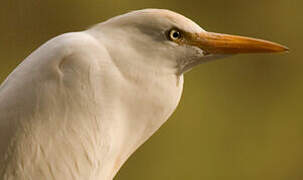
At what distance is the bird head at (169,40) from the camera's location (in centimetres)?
36

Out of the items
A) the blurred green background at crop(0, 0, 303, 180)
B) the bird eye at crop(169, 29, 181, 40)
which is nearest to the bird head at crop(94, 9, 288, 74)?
the bird eye at crop(169, 29, 181, 40)

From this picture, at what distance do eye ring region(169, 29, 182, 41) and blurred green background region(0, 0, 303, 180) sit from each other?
0.56 m

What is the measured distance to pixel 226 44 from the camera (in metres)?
0.39

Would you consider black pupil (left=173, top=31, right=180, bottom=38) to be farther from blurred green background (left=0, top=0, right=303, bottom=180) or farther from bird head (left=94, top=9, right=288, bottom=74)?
blurred green background (left=0, top=0, right=303, bottom=180)

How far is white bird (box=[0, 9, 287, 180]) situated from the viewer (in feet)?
1.04

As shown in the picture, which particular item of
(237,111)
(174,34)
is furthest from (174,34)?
(237,111)

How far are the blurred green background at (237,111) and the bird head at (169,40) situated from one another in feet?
1.82

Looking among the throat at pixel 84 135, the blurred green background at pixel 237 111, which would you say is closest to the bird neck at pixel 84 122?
the throat at pixel 84 135

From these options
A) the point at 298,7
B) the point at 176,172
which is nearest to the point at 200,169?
the point at 176,172

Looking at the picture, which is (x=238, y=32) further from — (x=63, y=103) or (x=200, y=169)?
(x=63, y=103)

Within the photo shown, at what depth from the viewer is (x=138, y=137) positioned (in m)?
0.36

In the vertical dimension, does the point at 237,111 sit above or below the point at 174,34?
below

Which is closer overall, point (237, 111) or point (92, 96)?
point (92, 96)

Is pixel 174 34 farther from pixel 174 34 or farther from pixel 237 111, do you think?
pixel 237 111
